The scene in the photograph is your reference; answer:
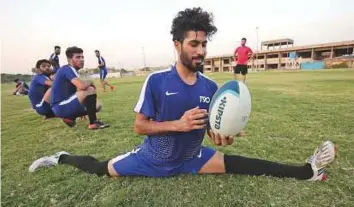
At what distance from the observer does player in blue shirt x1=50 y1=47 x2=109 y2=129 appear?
5.79m

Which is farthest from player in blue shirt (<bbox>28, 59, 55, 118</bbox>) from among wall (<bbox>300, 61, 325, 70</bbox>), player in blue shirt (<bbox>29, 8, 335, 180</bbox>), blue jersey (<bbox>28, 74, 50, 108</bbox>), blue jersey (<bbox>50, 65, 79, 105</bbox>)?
wall (<bbox>300, 61, 325, 70</bbox>)

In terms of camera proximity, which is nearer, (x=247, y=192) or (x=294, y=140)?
(x=247, y=192)

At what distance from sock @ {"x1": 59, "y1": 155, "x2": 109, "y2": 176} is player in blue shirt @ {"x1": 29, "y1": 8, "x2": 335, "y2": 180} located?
0.08ft

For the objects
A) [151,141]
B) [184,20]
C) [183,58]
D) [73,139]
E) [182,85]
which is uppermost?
[184,20]

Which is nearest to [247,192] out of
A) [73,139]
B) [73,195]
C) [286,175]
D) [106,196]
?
[286,175]

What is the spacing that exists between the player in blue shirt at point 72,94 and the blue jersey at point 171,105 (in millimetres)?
3348

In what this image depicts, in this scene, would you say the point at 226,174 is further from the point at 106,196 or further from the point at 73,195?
the point at 73,195

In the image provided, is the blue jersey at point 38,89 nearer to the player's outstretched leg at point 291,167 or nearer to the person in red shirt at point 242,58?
the player's outstretched leg at point 291,167

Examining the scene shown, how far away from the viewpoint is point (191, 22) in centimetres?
275

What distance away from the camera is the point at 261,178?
9.95 feet

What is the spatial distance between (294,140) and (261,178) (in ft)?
5.83

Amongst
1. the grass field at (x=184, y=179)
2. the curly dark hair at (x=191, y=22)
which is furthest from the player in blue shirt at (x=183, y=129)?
the grass field at (x=184, y=179)

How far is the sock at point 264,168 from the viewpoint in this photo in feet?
9.72

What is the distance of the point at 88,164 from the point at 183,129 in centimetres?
156
